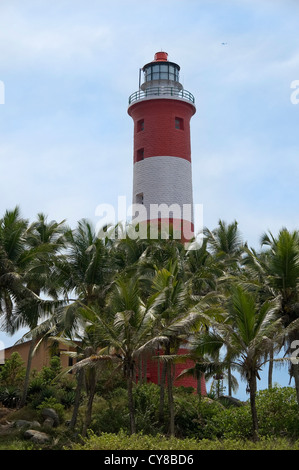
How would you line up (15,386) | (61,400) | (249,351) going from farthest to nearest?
(15,386) < (61,400) < (249,351)


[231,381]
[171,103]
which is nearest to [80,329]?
[231,381]

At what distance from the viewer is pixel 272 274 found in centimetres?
3097

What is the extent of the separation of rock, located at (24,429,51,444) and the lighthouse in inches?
687

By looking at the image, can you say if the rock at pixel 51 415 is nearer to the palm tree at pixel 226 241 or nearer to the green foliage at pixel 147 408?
the green foliage at pixel 147 408

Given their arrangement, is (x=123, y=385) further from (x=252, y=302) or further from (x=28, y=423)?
(x=252, y=302)

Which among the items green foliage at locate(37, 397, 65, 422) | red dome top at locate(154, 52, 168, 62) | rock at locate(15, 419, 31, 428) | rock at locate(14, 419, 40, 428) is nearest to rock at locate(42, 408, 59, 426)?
green foliage at locate(37, 397, 65, 422)

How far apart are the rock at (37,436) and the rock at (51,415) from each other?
2.84 meters

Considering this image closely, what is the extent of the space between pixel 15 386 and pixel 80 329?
9125 millimetres

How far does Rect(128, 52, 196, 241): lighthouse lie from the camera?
153ft

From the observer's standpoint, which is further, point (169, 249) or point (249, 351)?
point (169, 249)

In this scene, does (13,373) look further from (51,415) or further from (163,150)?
(163,150)

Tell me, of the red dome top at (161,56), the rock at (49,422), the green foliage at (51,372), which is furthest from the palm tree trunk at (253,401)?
the red dome top at (161,56)
